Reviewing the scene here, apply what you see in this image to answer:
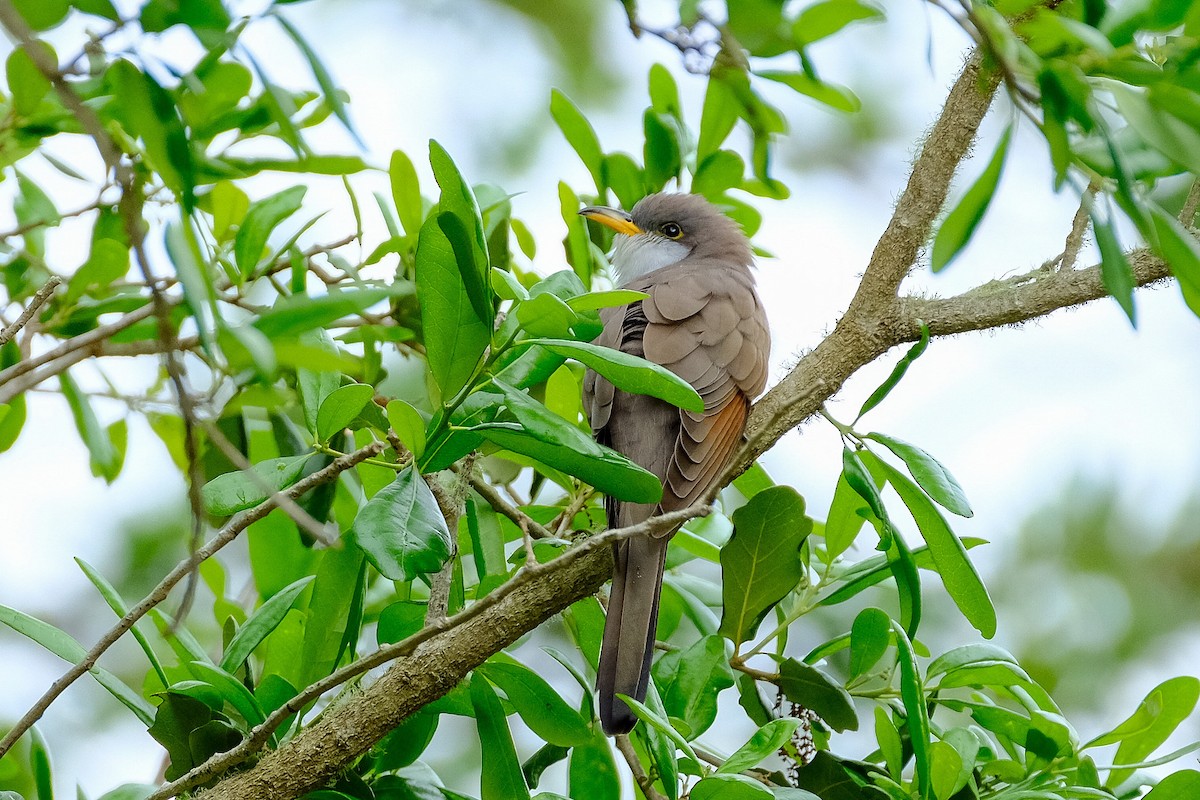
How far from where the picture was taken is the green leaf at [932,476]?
95.7 inches

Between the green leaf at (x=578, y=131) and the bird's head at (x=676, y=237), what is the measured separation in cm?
131

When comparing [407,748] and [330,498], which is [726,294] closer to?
[330,498]

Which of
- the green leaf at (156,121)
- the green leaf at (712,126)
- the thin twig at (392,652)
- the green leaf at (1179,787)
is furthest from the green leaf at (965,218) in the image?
the green leaf at (712,126)

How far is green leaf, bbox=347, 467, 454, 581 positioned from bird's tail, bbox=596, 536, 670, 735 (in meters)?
0.61

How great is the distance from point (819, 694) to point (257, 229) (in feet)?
5.75

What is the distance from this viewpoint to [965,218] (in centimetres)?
150

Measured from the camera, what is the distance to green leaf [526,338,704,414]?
1.98 meters

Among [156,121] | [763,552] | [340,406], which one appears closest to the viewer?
[156,121]

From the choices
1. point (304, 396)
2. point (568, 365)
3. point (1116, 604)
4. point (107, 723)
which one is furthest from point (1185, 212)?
point (107, 723)

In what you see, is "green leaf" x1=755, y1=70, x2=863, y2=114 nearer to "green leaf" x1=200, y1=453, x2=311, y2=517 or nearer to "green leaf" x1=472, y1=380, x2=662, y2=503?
"green leaf" x1=472, y1=380, x2=662, y2=503

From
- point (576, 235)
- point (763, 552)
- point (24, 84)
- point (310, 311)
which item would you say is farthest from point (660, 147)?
point (310, 311)

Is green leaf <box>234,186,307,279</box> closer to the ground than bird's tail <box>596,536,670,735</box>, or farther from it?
farther from it

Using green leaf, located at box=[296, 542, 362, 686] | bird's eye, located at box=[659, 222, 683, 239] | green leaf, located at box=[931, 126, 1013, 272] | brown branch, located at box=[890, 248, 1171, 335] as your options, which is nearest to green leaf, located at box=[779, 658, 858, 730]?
brown branch, located at box=[890, 248, 1171, 335]

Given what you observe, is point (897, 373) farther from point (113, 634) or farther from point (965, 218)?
point (113, 634)
